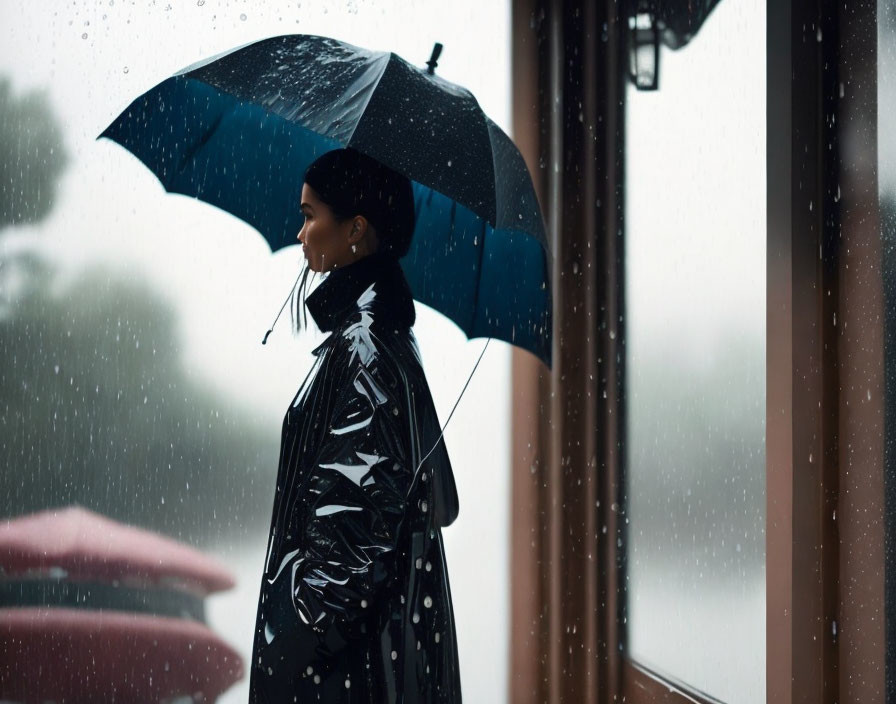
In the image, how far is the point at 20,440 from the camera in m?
2.18

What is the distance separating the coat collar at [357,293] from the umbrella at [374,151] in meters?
0.10

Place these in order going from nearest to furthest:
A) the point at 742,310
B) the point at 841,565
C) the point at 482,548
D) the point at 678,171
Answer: the point at 841,565 → the point at 742,310 → the point at 678,171 → the point at 482,548

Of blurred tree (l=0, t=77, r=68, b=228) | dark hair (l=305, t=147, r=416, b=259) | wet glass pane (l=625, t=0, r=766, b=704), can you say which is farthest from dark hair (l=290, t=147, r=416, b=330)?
blurred tree (l=0, t=77, r=68, b=228)

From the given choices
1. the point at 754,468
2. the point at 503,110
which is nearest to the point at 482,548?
the point at 754,468

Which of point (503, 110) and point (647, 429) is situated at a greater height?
point (503, 110)

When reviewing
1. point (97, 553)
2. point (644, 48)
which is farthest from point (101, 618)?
point (644, 48)

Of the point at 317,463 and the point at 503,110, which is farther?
the point at 503,110

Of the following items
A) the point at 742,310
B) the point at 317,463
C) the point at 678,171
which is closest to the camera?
the point at 317,463

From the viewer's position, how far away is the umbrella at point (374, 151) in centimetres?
102

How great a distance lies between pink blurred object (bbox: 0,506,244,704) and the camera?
6.64 ft

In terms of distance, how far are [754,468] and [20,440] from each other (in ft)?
5.16

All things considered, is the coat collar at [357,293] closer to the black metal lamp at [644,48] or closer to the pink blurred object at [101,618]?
the black metal lamp at [644,48]

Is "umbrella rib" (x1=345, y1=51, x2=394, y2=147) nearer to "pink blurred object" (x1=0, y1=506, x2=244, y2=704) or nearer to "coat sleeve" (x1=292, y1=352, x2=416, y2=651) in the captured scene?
"coat sleeve" (x1=292, y1=352, x2=416, y2=651)

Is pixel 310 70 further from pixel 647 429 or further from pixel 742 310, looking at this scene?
pixel 647 429
